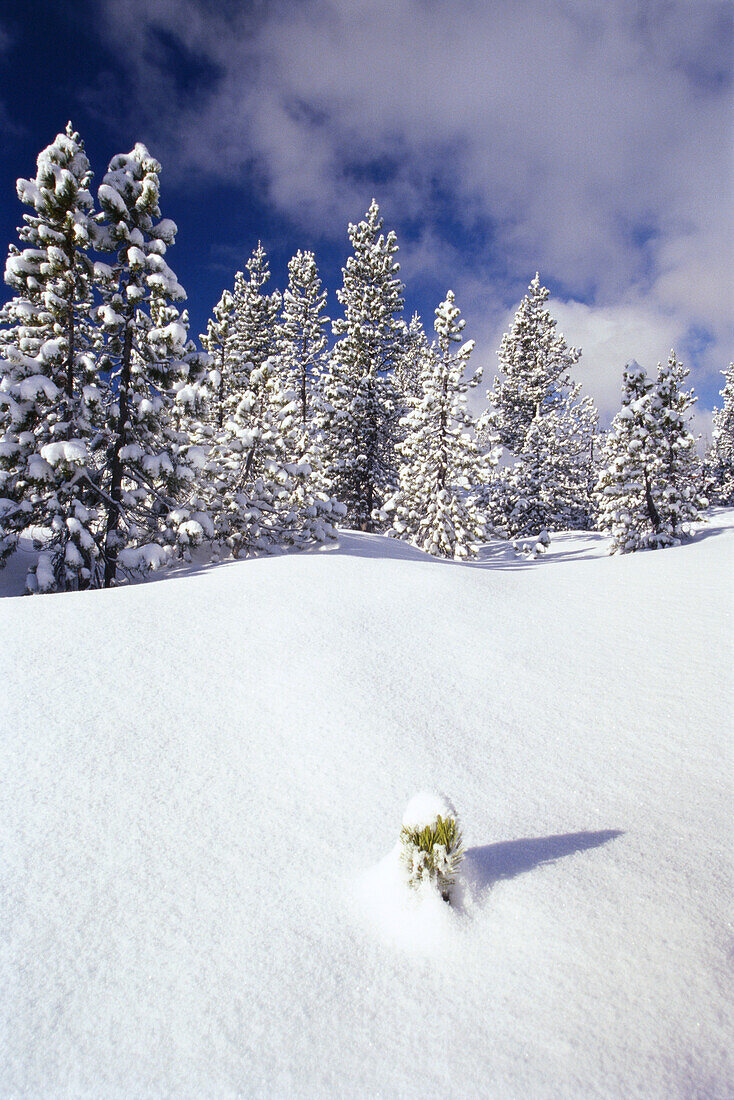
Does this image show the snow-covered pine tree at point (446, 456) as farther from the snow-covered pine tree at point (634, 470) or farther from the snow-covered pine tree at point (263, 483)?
the snow-covered pine tree at point (263, 483)

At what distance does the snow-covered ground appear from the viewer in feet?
6.04

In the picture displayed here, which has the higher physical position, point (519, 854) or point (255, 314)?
point (255, 314)

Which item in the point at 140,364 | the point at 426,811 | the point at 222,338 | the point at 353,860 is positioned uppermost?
the point at 222,338

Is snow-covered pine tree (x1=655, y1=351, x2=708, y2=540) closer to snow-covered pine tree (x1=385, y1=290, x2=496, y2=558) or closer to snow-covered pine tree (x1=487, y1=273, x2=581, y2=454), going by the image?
snow-covered pine tree (x1=385, y1=290, x2=496, y2=558)

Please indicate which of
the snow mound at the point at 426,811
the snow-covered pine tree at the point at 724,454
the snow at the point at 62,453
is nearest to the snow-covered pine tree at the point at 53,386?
the snow at the point at 62,453

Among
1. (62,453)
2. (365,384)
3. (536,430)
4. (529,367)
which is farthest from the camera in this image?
(529,367)

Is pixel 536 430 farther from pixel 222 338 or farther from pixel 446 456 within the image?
pixel 222 338

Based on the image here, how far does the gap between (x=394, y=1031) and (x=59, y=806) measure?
2.47 meters

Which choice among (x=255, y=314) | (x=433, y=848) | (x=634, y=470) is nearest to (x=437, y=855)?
(x=433, y=848)

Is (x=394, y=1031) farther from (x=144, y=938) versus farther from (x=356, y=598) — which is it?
(x=356, y=598)

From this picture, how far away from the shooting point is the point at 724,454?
124 feet

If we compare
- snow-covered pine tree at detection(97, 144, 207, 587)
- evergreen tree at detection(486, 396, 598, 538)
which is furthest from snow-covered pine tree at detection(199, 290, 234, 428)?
evergreen tree at detection(486, 396, 598, 538)

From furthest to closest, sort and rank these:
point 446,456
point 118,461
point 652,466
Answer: point 446,456
point 652,466
point 118,461

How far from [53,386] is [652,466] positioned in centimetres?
1789
